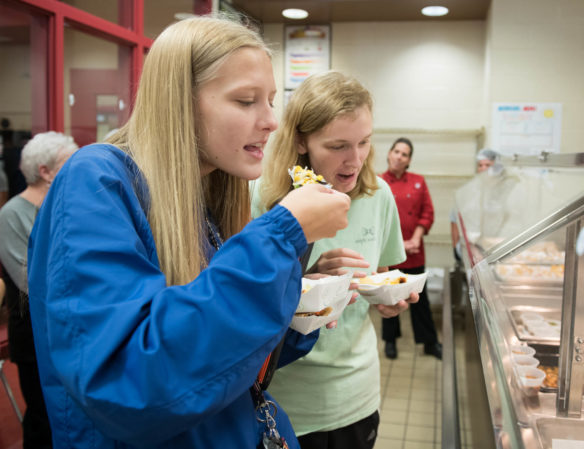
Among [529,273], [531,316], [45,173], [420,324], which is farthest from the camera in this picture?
[420,324]

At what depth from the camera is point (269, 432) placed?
111 cm

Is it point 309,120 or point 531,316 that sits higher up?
point 309,120

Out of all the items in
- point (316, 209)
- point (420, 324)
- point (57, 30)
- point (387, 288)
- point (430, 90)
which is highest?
point (430, 90)

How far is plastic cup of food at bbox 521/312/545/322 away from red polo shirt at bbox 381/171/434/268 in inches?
121

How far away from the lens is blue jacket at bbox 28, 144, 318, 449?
2.42ft

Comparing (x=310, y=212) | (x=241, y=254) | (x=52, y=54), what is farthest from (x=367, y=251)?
(x=52, y=54)

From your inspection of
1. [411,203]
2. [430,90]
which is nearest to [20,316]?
[411,203]

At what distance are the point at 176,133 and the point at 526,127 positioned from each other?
5.98 meters

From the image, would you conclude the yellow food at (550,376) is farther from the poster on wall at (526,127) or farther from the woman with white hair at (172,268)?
the poster on wall at (526,127)

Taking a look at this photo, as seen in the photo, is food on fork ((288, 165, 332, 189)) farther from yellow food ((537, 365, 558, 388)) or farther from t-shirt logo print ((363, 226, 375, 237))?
yellow food ((537, 365, 558, 388))

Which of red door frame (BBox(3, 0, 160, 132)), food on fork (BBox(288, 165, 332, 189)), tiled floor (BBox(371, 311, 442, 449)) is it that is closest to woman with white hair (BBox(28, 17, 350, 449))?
food on fork (BBox(288, 165, 332, 189))

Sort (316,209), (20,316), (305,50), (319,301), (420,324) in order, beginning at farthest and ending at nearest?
(305,50) < (420,324) < (20,316) < (319,301) < (316,209)

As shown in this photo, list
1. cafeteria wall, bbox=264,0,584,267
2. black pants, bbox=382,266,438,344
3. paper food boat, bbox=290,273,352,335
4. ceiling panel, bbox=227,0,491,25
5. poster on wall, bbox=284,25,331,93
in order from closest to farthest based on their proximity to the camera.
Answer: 1. paper food boat, bbox=290,273,352,335
2. black pants, bbox=382,266,438,344
3. ceiling panel, bbox=227,0,491,25
4. cafeteria wall, bbox=264,0,584,267
5. poster on wall, bbox=284,25,331,93

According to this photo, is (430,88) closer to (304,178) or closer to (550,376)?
(550,376)
